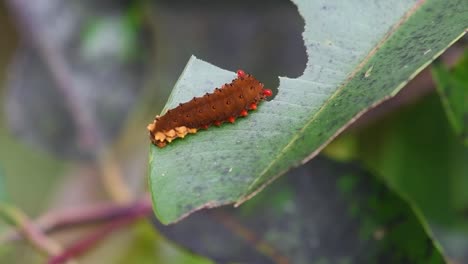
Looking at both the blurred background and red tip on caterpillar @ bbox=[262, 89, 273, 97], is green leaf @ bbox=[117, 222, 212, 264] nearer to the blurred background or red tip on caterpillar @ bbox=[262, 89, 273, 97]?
the blurred background

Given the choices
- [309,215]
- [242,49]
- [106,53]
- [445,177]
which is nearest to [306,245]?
[309,215]

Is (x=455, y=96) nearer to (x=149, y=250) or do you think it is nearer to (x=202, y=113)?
(x=202, y=113)

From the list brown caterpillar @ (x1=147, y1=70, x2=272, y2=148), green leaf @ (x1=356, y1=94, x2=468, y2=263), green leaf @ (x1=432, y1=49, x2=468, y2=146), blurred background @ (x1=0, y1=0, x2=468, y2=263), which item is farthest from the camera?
blurred background @ (x1=0, y1=0, x2=468, y2=263)

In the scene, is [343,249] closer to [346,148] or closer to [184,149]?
[184,149]

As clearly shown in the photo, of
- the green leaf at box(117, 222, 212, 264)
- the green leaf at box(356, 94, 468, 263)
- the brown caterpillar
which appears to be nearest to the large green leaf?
the brown caterpillar

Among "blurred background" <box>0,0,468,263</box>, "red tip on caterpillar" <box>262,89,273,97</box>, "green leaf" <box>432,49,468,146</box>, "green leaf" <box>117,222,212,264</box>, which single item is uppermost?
"red tip on caterpillar" <box>262,89,273,97</box>

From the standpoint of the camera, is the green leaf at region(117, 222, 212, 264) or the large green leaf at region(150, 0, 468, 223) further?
the green leaf at region(117, 222, 212, 264)
